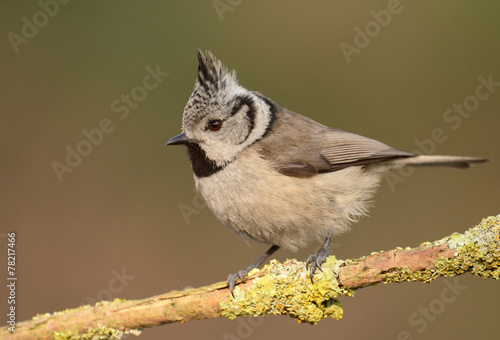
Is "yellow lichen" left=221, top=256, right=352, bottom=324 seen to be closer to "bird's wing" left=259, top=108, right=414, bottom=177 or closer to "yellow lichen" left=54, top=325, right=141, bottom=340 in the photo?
"yellow lichen" left=54, top=325, right=141, bottom=340

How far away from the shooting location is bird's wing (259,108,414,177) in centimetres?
333

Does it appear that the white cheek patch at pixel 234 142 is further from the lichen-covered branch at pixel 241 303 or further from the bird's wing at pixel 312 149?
the lichen-covered branch at pixel 241 303

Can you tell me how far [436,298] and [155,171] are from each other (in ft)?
9.81

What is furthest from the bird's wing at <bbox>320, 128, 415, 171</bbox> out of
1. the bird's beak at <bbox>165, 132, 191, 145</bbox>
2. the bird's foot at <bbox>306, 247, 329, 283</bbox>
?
the bird's beak at <bbox>165, 132, 191, 145</bbox>

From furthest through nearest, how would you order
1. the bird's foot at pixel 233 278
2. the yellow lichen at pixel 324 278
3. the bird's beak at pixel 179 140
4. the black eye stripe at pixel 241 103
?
1. the black eye stripe at pixel 241 103
2. the bird's beak at pixel 179 140
3. the bird's foot at pixel 233 278
4. the yellow lichen at pixel 324 278

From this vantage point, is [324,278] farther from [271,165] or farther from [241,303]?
[271,165]

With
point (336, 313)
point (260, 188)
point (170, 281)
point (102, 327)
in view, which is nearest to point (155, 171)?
point (170, 281)

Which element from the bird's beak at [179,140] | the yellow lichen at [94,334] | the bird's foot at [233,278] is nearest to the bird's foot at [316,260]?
the bird's foot at [233,278]

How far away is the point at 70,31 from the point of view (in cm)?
547

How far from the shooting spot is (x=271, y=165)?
329 centimetres

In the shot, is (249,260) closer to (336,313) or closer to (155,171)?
(155,171)

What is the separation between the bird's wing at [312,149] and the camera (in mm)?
3332

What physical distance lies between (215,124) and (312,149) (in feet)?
2.27

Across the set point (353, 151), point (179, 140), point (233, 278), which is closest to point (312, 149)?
point (353, 151)
